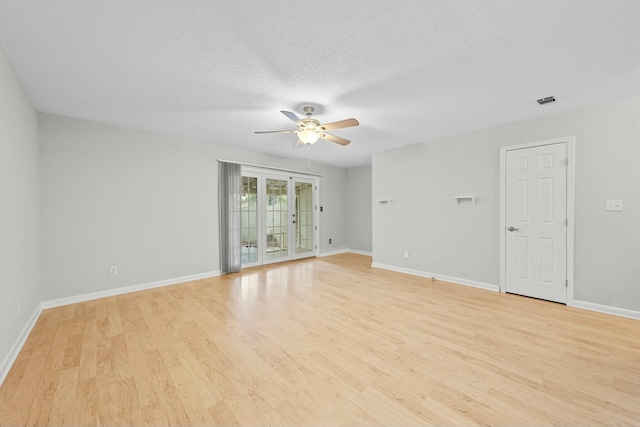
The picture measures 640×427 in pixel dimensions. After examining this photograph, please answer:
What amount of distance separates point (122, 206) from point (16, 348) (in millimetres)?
2002

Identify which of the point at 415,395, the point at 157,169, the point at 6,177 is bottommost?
the point at 415,395

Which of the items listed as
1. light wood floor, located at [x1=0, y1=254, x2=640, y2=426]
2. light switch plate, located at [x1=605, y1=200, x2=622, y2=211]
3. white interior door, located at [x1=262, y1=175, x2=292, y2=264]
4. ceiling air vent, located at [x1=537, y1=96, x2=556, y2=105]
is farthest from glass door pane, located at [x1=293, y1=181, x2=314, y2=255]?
light switch plate, located at [x1=605, y1=200, x2=622, y2=211]

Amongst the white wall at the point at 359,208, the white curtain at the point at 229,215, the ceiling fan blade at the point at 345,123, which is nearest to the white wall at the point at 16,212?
the white curtain at the point at 229,215

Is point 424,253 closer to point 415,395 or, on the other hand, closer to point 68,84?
point 415,395

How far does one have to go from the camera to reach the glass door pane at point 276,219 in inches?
217

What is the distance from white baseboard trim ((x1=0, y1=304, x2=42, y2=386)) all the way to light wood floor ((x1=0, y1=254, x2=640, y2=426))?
6cm

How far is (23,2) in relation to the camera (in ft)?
4.88

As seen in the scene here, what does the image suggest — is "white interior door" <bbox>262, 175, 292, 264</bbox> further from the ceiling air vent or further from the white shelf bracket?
the ceiling air vent

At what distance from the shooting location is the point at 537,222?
336 cm

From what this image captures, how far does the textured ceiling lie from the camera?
1.57m

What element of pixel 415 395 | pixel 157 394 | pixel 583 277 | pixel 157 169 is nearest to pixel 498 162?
pixel 583 277

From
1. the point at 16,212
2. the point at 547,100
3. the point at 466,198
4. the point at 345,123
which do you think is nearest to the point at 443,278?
the point at 466,198

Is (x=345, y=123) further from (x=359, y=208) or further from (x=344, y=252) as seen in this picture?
(x=344, y=252)

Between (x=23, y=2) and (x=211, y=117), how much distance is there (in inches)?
72.5
